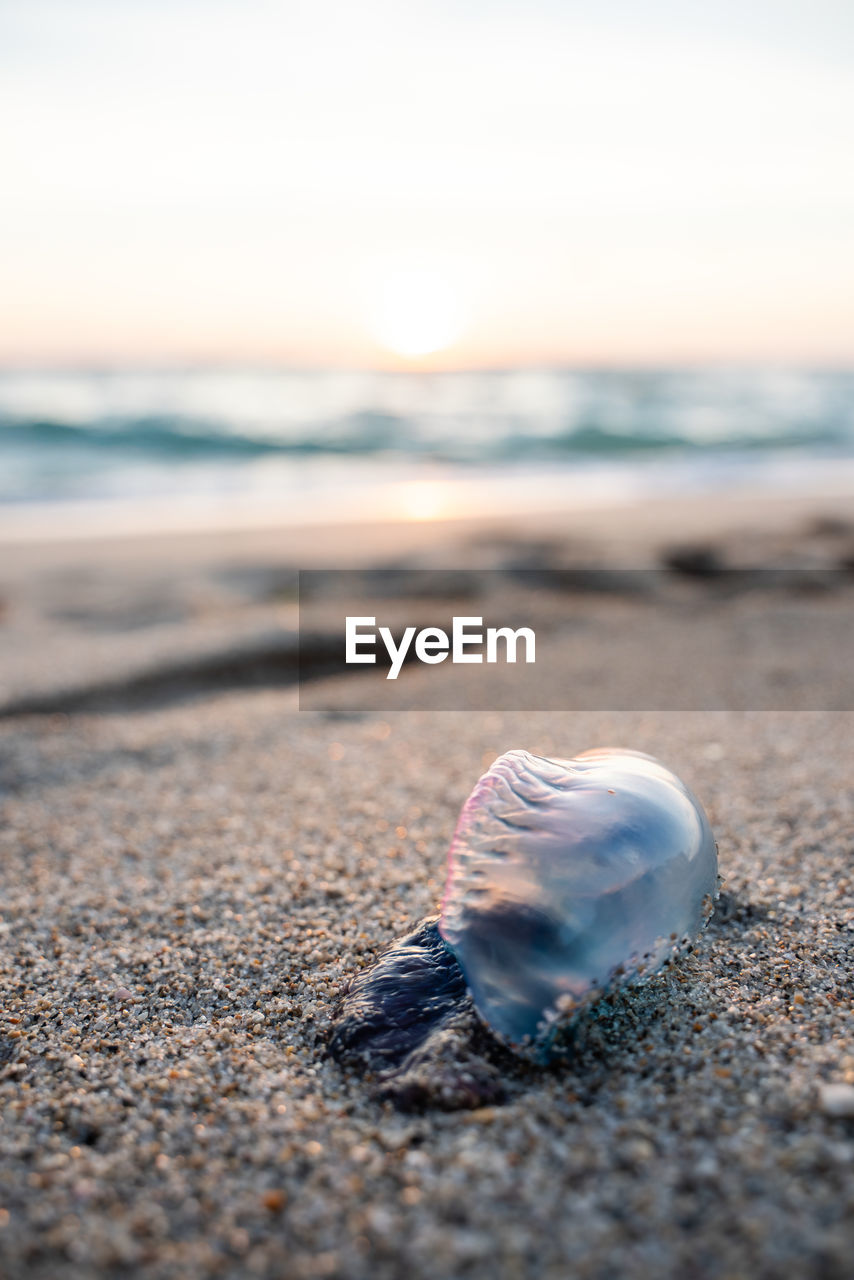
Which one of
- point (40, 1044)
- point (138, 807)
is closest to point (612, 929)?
point (40, 1044)

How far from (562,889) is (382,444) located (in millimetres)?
12482

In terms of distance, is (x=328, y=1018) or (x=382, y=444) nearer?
(x=328, y=1018)

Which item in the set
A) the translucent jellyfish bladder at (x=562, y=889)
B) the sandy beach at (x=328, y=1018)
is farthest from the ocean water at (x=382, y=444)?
the translucent jellyfish bladder at (x=562, y=889)

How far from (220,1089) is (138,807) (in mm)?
1328

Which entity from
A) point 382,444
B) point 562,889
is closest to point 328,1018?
point 562,889

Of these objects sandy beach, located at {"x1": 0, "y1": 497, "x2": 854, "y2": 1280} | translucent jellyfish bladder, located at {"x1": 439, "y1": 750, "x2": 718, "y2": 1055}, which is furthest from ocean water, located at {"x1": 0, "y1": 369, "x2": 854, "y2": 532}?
translucent jellyfish bladder, located at {"x1": 439, "y1": 750, "x2": 718, "y2": 1055}

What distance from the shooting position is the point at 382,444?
13.4 m

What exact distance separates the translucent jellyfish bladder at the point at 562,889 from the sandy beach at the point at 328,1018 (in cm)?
10

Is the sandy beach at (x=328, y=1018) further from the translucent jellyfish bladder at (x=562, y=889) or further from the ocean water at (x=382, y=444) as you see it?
the ocean water at (x=382, y=444)

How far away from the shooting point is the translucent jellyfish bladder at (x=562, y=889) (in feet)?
4.28

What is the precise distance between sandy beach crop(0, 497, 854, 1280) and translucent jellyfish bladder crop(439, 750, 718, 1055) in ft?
0.34

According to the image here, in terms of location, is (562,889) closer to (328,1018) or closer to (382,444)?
(328,1018)

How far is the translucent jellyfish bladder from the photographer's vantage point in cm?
130

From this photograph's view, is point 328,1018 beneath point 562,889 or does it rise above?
beneath
